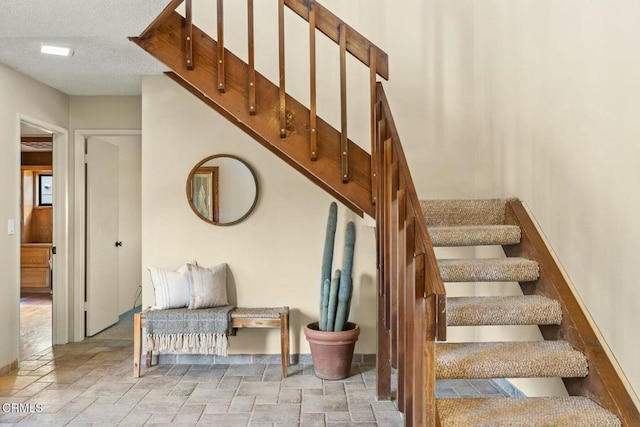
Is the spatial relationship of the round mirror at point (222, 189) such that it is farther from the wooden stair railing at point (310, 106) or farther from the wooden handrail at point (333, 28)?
the wooden handrail at point (333, 28)

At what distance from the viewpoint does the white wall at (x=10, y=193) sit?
3.66 meters

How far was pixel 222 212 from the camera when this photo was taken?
3994mm

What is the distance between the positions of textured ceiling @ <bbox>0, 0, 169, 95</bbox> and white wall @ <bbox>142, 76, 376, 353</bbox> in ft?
1.35

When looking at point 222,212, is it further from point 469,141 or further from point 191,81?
point 469,141

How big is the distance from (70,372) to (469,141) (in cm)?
370

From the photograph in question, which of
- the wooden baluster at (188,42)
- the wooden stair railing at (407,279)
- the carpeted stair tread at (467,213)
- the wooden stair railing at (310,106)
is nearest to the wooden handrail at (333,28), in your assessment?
the wooden stair railing at (310,106)

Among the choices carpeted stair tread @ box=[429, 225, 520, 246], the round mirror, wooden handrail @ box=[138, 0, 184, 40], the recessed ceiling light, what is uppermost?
the recessed ceiling light

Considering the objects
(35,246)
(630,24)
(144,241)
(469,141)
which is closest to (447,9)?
(469,141)

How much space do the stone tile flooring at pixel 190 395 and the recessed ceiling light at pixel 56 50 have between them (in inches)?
93.0

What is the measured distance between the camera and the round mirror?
3.97 m

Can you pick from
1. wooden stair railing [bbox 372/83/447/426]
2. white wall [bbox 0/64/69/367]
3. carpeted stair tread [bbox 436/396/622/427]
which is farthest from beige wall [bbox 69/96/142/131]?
carpeted stair tread [bbox 436/396/622/427]

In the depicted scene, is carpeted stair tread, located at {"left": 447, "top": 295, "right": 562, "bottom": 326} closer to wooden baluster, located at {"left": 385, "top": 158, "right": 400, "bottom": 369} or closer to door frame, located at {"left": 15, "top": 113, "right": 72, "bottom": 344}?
wooden baluster, located at {"left": 385, "top": 158, "right": 400, "bottom": 369}

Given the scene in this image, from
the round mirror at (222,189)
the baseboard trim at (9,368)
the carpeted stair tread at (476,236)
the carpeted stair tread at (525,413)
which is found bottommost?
the baseboard trim at (9,368)

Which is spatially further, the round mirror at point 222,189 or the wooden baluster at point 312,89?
the round mirror at point 222,189
